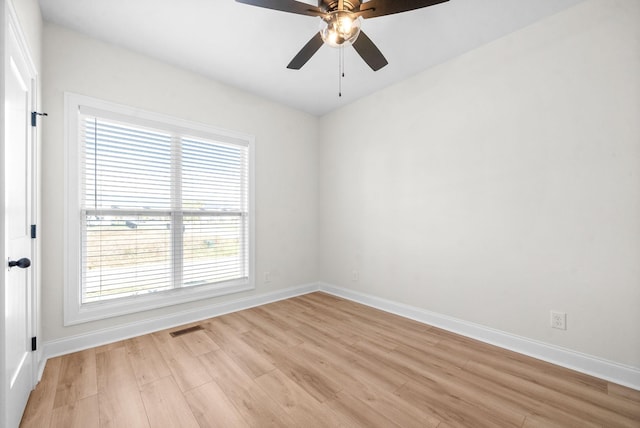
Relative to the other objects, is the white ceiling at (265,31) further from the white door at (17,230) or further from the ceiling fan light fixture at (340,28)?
the white door at (17,230)

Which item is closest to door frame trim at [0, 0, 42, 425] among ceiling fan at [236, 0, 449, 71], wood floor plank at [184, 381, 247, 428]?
wood floor plank at [184, 381, 247, 428]

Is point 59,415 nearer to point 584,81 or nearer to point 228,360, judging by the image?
point 228,360

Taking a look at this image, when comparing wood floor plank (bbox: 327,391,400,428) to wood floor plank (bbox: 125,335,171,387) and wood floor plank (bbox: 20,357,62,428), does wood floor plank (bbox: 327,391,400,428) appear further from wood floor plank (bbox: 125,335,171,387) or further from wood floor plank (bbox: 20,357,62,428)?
wood floor plank (bbox: 20,357,62,428)

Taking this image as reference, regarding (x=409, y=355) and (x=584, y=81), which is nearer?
(x=584, y=81)

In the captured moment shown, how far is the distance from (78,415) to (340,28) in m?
2.79

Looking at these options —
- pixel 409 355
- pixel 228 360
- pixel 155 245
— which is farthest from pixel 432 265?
pixel 155 245

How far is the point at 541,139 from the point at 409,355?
207 centimetres

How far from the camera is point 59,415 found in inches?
61.0

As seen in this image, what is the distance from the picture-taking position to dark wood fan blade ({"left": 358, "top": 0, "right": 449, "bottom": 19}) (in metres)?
1.52

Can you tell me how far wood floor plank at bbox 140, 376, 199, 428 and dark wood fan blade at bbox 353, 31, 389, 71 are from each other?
261 centimetres

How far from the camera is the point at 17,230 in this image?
1.50 meters

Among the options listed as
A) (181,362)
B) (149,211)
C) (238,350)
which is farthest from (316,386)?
(149,211)

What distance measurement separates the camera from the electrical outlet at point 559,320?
208 centimetres

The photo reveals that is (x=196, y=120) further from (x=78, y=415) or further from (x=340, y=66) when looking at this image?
(x=78, y=415)
